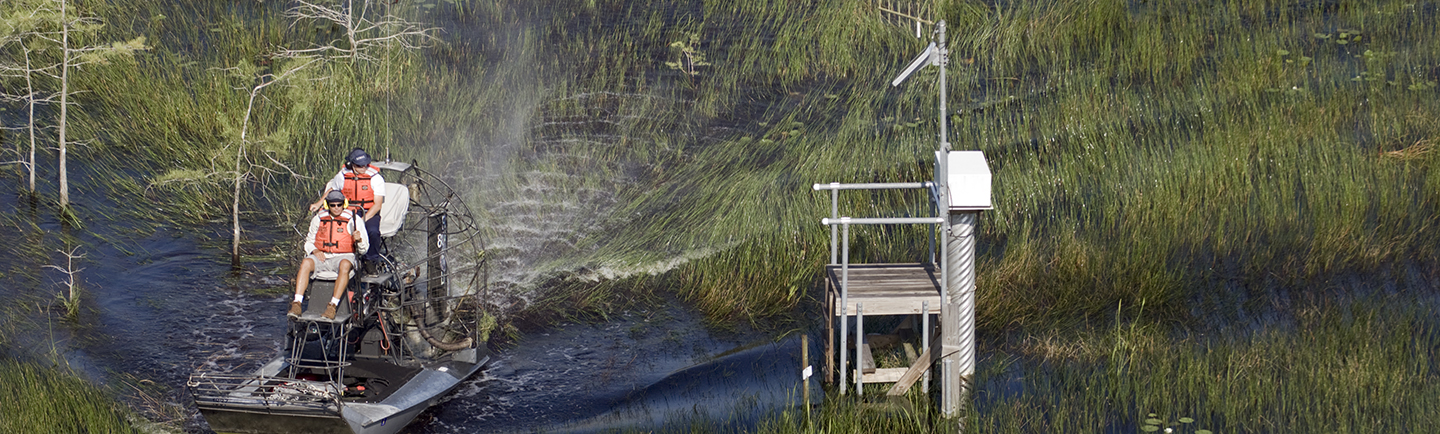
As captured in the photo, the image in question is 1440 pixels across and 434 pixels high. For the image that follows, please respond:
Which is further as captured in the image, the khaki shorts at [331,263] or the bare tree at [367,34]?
the bare tree at [367,34]

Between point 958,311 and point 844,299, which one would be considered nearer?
point 958,311

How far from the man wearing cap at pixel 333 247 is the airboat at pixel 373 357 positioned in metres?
0.10

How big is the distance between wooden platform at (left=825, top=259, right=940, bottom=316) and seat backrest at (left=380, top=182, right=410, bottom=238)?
404 centimetres

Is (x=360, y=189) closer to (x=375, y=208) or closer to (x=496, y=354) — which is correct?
(x=375, y=208)

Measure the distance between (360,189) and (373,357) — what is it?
1.64 m

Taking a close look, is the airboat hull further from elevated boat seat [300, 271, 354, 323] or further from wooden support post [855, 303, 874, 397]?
wooden support post [855, 303, 874, 397]

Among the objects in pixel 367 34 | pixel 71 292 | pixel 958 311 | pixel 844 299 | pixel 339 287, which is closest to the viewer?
pixel 958 311

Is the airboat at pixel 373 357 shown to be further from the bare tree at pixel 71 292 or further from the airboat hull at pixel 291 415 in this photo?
the bare tree at pixel 71 292

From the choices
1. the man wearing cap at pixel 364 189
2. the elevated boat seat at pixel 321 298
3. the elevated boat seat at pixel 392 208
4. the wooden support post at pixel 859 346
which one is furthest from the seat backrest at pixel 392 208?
the wooden support post at pixel 859 346

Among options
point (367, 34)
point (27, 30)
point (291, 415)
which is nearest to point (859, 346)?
point (291, 415)

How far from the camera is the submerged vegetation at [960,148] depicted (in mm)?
13305

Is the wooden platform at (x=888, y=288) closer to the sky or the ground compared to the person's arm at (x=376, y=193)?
closer to the ground

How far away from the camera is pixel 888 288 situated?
1238 centimetres

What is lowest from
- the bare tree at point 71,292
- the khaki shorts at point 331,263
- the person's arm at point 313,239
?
the bare tree at point 71,292
